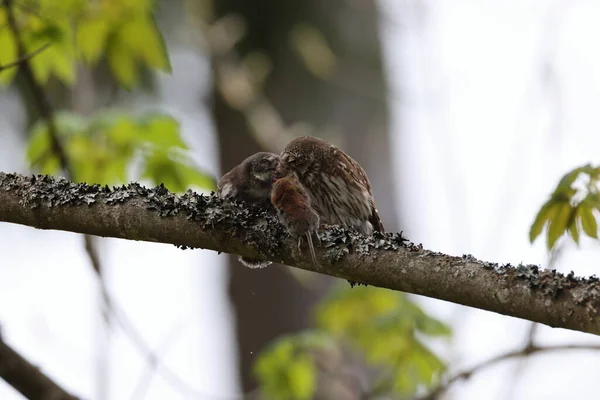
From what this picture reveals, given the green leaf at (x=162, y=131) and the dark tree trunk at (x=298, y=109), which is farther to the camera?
the dark tree trunk at (x=298, y=109)

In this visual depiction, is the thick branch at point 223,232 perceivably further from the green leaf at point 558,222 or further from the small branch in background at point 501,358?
the small branch in background at point 501,358

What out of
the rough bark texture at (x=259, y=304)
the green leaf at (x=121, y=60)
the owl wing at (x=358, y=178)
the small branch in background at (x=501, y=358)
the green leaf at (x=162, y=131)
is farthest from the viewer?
the rough bark texture at (x=259, y=304)

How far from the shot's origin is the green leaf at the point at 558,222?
9.80ft

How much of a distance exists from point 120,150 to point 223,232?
6.99ft

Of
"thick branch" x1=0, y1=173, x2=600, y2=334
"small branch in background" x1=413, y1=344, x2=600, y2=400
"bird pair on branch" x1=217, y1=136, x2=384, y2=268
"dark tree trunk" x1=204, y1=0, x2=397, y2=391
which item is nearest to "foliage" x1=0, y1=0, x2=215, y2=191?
"bird pair on branch" x1=217, y1=136, x2=384, y2=268

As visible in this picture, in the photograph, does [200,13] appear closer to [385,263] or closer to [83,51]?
[83,51]

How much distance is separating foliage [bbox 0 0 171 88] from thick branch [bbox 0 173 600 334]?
1.21 meters

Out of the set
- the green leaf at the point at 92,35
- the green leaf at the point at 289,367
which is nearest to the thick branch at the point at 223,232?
the green leaf at the point at 92,35

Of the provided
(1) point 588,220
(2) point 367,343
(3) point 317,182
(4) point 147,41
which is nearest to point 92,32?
(4) point 147,41

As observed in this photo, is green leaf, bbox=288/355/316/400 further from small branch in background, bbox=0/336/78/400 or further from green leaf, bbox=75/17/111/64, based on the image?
green leaf, bbox=75/17/111/64

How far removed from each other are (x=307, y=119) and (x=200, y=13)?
1.54 meters

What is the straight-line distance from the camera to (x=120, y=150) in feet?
15.5

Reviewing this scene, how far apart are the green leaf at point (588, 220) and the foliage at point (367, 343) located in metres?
2.21

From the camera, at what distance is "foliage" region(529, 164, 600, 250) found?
9.70 ft
